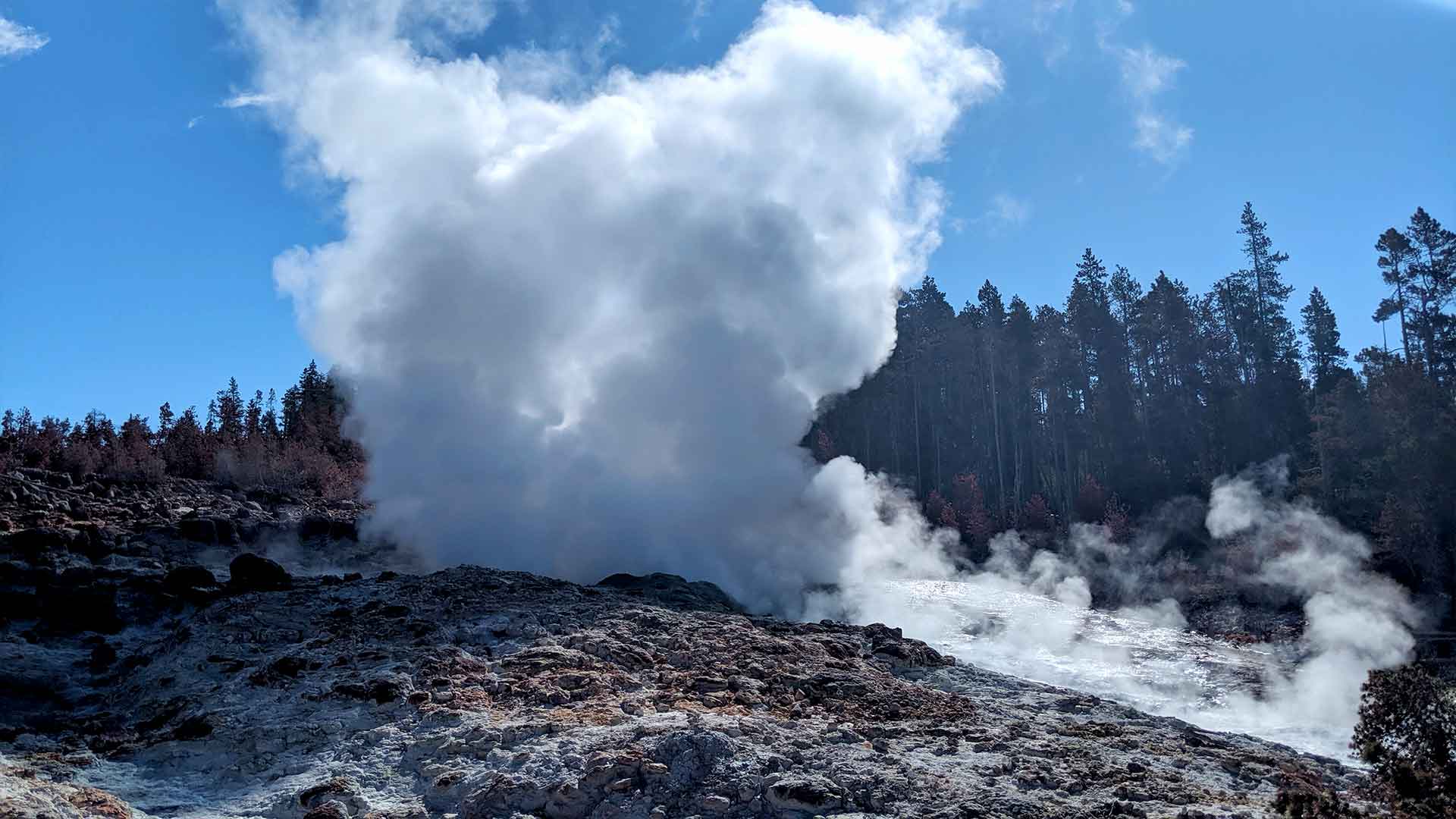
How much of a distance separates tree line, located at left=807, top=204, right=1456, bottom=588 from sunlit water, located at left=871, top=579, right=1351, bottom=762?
531 inches

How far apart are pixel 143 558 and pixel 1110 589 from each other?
27.2 m

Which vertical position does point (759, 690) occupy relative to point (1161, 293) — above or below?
below

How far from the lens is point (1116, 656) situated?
20.5 metres

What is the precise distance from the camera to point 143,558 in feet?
69.7

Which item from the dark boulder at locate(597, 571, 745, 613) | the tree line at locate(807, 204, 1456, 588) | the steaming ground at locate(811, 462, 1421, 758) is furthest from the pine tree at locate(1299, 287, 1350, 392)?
the dark boulder at locate(597, 571, 745, 613)

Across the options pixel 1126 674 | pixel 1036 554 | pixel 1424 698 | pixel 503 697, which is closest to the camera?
pixel 1424 698

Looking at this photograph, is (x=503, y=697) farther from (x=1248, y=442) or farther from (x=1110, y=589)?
(x=1248, y=442)

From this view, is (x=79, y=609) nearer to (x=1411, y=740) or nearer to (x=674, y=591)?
(x=674, y=591)

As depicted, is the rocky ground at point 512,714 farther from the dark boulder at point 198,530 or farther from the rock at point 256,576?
the dark boulder at point 198,530

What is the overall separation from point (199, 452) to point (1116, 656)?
128ft

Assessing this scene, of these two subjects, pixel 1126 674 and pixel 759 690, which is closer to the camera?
pixel 759 690

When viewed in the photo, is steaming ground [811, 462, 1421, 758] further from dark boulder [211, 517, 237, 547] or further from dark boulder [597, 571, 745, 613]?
dark boulder [211, 517, 237, 547]

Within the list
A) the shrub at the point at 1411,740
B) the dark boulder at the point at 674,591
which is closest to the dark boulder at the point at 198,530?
the dark boulder at the point at 674,591

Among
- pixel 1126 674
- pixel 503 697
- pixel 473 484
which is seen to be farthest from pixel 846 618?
pixel 503 697
